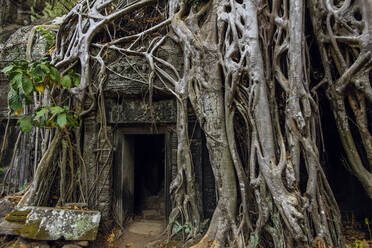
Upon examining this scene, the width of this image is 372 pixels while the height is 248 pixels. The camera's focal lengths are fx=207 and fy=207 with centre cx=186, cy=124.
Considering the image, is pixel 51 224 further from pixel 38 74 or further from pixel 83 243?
pixel 38 74

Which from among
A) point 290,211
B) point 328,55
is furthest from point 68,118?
point 328,55

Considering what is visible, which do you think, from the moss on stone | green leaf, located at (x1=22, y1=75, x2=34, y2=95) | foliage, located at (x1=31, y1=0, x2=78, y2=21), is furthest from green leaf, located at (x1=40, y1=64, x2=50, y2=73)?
foliage, located at (x1=31, y1=0, x2=78, y2=21)

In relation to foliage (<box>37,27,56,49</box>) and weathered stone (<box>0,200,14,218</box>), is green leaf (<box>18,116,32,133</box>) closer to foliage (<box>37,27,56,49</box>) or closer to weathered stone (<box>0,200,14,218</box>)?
weathered stone (<box>0,200,14,218</box>)

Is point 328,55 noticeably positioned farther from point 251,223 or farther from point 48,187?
point 48,187

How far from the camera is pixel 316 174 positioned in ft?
6.88

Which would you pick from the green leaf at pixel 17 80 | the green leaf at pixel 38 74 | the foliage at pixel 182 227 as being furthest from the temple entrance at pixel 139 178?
the green leaf at pixel 17 80

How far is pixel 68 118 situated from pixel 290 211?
276 cm

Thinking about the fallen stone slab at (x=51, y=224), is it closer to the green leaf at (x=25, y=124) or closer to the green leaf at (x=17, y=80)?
the green leaf at (x=25, y=124)

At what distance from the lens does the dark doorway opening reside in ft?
14.9

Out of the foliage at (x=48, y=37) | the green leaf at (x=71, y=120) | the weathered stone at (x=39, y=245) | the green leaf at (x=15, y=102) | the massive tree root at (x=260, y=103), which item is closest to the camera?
the massive tree root at (x=260, y=103)

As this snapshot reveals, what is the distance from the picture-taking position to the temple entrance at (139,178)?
3.28 meters

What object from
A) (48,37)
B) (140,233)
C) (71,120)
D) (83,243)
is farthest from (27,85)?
(140,233)

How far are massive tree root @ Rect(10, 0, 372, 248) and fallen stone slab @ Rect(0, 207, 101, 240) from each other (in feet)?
3.32

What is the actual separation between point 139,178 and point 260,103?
3532 mm
